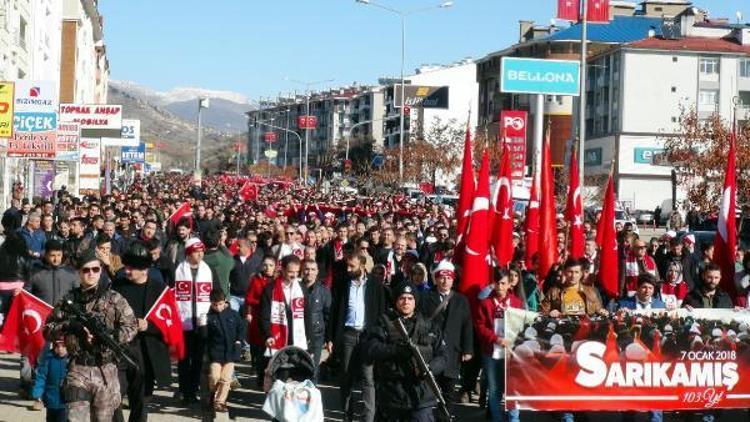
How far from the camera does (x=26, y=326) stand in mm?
10852

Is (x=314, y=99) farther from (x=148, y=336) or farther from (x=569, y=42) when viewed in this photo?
(x=148, y=336)

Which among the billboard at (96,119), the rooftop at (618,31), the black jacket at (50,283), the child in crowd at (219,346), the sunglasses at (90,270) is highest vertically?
the rooftop at (618,31)

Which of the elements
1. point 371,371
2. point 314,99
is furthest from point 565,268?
point 314,99

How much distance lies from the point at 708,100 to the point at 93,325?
7744cm

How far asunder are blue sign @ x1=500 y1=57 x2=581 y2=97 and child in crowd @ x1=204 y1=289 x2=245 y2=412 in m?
10.8

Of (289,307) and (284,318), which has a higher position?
(289,307)

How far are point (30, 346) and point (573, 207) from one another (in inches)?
316

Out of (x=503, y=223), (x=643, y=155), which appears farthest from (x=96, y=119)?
(x=643, y=155)

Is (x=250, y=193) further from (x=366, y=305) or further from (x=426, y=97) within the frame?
(x=426, y=97)

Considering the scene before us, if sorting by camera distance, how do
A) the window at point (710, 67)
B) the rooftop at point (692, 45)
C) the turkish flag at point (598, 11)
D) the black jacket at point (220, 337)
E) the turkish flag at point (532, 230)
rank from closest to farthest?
the black jacket at point (220, 337) < the turkish flag at point (532, 230) < the turkish flag at point (598, 11) < the rooftop at point (692, 45) < the window at point (710, 67)

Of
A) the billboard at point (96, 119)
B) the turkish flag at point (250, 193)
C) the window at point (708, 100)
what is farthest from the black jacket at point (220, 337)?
the window at point (708, 100)

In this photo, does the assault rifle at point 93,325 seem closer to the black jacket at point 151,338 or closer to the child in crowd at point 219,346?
the black jacket at point 151,338

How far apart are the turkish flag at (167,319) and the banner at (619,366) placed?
2.86 metres

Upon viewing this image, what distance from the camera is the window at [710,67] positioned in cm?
8112
